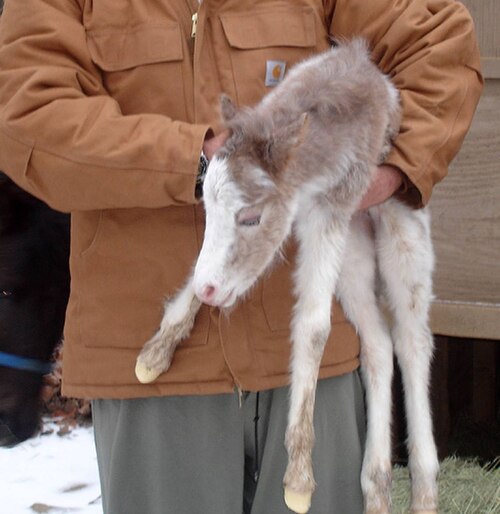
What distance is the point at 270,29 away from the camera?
2217 mm

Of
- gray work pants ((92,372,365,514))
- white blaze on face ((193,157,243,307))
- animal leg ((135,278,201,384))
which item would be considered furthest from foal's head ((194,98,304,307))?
gray work pants ((92,372,365,514))

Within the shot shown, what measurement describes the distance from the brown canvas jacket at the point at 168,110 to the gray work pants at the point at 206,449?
82 millimetres

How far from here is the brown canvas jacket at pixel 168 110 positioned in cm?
210

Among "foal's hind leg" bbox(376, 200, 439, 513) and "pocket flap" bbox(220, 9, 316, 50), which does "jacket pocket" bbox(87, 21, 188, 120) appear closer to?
"pocket flap" bbox(220, 9, 316, 50)

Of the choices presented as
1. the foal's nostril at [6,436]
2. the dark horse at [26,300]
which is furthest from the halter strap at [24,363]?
the foal's nostril at [6,436]

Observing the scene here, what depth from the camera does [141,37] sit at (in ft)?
7.09

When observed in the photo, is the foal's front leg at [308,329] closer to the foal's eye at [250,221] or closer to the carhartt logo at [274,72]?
the foal's eye at [250,221]

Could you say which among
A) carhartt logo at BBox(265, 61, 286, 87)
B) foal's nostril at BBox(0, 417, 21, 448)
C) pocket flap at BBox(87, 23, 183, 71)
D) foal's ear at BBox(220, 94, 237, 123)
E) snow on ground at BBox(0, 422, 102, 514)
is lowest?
snow on ground at BBox(0, 422, 102, 514)

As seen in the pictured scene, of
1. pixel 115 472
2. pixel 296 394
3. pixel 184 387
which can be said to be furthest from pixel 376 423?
pixel 115 472

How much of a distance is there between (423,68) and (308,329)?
27.5 inches

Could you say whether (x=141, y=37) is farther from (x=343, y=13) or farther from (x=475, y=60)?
(x=475, y=60)

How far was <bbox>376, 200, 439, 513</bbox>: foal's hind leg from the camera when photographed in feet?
7.78

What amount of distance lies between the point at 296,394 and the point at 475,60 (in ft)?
3.17

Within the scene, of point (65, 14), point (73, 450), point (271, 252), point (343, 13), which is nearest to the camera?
point (271, 252)
